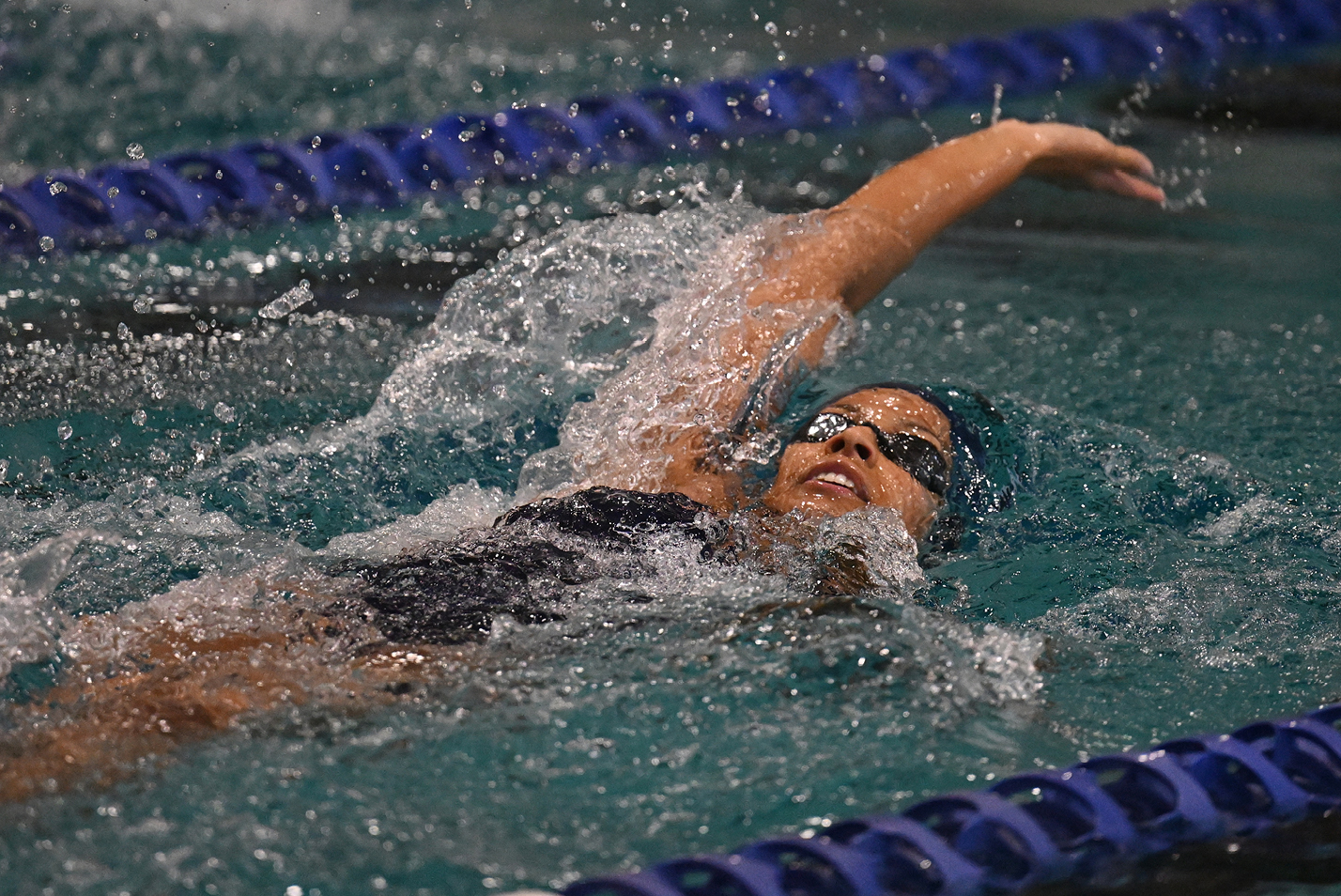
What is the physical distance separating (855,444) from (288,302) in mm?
1769

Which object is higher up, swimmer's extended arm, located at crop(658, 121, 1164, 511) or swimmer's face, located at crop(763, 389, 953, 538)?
swimmer's extended arm, located at crop(658, 121, 1164, 511)

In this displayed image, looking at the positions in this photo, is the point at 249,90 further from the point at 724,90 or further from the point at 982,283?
the point at 982,283

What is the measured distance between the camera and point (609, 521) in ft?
6.74

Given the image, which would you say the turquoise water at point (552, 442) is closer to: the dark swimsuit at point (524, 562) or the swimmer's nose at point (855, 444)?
the dark swimsuit at point (524, 562)

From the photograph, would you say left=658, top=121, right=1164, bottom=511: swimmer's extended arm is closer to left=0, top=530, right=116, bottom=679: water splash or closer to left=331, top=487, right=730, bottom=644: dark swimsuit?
left=331, top=487, right=730, bottom=644: dark swimsuit

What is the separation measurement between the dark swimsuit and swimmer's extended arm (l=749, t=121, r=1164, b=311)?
69 centimetres

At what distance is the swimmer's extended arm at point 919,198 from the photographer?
8.74 feet

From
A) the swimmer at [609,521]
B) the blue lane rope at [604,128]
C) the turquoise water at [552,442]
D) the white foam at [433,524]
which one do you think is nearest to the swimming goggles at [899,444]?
the swimmer at [609,521]

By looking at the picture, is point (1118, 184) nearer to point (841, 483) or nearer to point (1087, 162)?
point (1087, 162)

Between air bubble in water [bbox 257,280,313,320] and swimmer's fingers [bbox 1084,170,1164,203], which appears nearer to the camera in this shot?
swimmer's fingers [bbox 1084,170,1164,203]

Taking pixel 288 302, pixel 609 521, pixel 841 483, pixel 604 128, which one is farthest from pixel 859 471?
pixel 604 128

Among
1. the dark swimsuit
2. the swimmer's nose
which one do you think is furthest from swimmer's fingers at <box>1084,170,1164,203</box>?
the dark swimsuit

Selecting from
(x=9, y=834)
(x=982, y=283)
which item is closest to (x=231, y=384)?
(x=9, y=834)

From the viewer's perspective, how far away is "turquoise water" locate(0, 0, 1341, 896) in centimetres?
155
